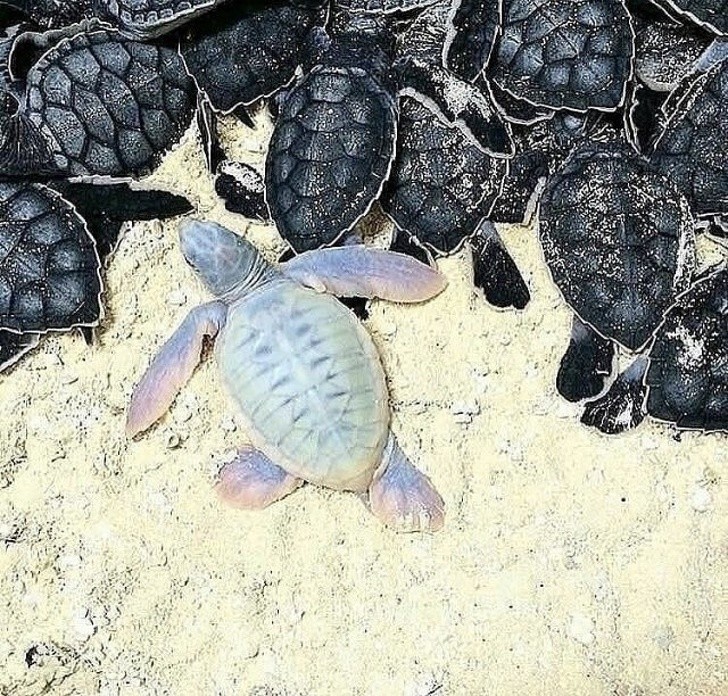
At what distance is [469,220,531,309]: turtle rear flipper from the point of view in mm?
1779

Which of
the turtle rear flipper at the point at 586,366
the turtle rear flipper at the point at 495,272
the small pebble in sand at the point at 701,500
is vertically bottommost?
the small pebble in sand at the point at 701,500

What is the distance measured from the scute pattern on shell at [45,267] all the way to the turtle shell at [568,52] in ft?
2.64

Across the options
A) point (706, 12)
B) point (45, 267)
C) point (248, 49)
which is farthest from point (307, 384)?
point (706, 12)

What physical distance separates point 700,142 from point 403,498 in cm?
80

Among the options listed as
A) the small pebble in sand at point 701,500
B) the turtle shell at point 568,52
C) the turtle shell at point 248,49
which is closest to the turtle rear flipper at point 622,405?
the small pebble in sand at point 701,500

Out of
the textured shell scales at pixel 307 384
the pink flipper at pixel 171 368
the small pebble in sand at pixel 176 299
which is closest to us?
the textured shell scales at pixel 307 384

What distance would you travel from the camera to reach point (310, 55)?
5.82 feet

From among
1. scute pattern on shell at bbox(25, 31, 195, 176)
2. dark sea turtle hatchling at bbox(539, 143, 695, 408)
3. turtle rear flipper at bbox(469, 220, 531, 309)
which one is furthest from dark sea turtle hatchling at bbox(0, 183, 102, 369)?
dark sea turtle hatchling at bbox(539, 143, 695, 408)

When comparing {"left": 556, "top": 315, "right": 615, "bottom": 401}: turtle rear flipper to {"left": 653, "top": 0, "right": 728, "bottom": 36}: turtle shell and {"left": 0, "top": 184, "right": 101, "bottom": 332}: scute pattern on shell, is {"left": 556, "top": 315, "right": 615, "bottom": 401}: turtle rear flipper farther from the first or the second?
{"left": 0, "top": 184, "right": 101, "bottom": 332}: scute pattern on shell

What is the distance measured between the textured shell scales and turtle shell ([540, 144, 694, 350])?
38 cm

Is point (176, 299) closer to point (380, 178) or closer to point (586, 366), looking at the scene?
point (380, 178)

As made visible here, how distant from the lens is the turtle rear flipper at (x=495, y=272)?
1.78m

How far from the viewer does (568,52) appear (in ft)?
5.54

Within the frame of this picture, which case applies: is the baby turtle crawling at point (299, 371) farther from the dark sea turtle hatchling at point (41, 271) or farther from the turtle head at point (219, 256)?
the dark sea turtle hatchling at point (41, 271)
